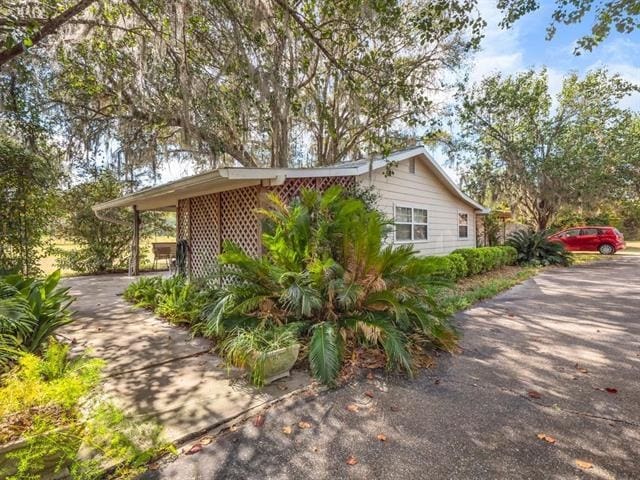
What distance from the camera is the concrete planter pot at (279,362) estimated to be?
3324mm

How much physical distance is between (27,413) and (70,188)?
11.9m

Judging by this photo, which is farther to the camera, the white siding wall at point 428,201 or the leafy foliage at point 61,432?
the white siding wall at point 428,201

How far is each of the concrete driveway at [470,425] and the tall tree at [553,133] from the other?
43.9 ft

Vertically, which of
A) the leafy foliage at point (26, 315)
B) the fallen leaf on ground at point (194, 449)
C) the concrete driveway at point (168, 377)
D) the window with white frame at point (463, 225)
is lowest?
the fallen leaf on ground at point (194, 449)

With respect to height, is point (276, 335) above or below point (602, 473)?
above

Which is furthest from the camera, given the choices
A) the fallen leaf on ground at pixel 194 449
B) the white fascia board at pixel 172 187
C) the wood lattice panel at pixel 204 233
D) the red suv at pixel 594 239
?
the red suv at pixel 594 239

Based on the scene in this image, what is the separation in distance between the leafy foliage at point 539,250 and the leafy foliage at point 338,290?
37.9 ft

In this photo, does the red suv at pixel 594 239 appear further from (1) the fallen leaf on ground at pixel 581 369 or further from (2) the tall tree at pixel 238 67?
(1) the fallen leaf on ground at pixel 581 369

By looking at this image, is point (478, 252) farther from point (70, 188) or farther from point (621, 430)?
point (70, 188)

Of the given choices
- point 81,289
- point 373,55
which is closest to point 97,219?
point 81,289

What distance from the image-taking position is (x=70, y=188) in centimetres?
1139

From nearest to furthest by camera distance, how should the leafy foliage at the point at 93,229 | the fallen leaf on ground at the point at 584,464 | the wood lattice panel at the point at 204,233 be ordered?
the fallen leaf on ground at the point at 584,464 → the wood lattice panel at the point at 204,233 → the leafy foliage at the point at 93,229

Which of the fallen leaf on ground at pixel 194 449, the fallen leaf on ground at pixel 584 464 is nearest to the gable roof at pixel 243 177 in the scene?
the fallen leaf on ground at pixel 194 449

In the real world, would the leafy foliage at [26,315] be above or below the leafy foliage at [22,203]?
below
